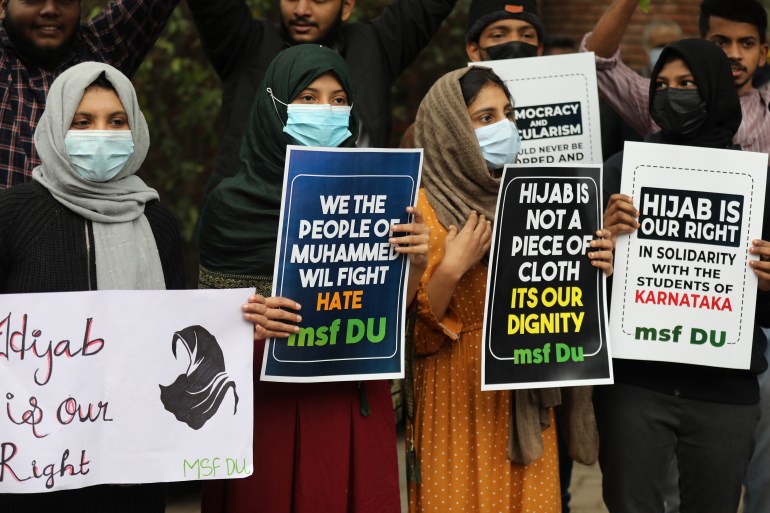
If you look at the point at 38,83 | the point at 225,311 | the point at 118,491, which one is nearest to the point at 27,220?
the point at 225,311

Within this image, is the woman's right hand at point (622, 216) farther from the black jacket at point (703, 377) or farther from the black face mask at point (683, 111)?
the black face mask at point (683, 111)

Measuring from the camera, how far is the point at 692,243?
13.6 feet

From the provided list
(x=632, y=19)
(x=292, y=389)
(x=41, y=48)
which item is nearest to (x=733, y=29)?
(x=292, y=389)

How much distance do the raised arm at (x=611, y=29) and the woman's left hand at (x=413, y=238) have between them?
6.17 ft

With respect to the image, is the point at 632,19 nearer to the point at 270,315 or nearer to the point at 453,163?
the point at 453,163

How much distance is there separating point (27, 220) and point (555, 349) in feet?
5.74

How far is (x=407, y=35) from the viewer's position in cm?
544

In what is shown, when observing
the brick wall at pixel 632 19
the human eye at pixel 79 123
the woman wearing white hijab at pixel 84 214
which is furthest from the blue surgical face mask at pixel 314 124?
the brick wall at pixel 632 19

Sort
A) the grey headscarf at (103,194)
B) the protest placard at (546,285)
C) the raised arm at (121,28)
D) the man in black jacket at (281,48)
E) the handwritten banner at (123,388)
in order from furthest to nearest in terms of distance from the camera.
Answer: the man in black jacket at (281,48) < the raised arm at (121,28) < the protest placard at (546,285) < the grey headscarf at (103,194) < the handwritten banner at (123,388)

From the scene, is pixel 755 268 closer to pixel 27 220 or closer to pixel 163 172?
pixel 27 220

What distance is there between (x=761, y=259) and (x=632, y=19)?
5.52 m

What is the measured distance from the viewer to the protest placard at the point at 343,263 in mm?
3629

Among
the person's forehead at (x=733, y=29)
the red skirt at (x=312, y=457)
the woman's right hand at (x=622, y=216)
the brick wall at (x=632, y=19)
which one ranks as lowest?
the red skirt at (x=312, y=457)

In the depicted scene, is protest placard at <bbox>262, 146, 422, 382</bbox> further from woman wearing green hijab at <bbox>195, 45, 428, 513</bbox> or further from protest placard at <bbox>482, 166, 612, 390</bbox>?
protest placard at <bbox>482, 166, 612, 390</bbox>
